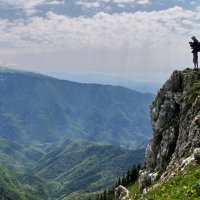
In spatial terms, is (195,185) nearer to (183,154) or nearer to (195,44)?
(183,154)

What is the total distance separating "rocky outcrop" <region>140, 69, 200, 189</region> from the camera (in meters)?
78.5

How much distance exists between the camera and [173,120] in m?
95.7

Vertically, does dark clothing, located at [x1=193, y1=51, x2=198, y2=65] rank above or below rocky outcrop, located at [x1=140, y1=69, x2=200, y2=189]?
above

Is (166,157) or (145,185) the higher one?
(166,157)

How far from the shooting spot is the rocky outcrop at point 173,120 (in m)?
78.5

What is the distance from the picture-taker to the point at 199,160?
161 ft

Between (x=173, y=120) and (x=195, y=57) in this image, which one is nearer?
(x=173, y=120)

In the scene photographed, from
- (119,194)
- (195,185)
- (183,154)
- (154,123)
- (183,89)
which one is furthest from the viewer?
(119,194)

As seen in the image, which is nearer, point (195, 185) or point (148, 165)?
point (195, 185)

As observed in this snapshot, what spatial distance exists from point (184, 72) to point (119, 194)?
151ft

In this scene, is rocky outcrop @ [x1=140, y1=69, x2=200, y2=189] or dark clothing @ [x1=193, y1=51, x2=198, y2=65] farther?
dark clothing @ [x1=193, y1=51, x2=198, y2=65]

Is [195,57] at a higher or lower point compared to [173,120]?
higher

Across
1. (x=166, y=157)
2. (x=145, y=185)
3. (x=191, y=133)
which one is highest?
(x=191, y=133)

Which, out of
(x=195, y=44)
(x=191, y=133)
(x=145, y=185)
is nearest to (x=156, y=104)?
(x=195, y=44)
